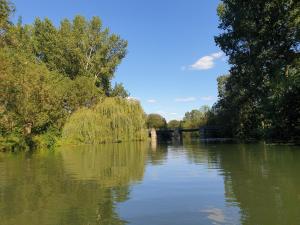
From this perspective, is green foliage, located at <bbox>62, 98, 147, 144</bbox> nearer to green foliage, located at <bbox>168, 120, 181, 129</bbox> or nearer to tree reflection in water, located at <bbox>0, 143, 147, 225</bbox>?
tree reflection in water, located at <bbox>0, 143, 147, 225</bbox>

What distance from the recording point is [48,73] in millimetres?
40750

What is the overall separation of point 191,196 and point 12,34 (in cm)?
2229

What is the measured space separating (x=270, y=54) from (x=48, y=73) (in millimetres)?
21442

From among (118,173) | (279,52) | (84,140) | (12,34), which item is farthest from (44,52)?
(118,173)

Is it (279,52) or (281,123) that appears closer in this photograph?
(281,123)

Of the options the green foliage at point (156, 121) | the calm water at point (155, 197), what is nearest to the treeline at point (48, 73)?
the calm water at point (155, 197)

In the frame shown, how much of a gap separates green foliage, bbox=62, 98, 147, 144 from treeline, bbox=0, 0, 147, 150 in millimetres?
1141

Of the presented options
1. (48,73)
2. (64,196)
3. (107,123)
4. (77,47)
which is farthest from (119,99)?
(64,196)

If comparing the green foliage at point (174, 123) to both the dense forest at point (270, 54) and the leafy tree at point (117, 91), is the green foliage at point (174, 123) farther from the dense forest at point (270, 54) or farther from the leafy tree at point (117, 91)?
the dense forest at point (270, 54)

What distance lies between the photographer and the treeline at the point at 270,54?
30.2m

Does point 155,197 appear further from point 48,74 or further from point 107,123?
point 107,123

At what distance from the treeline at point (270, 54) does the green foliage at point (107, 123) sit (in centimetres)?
1414

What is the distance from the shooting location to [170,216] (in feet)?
27.8

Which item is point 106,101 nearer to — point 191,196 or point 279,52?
point 279,52
